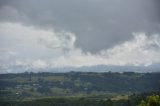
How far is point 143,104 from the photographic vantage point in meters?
55.0

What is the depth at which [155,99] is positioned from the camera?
179 feet

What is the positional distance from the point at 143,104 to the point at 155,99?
6.78ft
